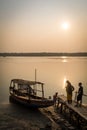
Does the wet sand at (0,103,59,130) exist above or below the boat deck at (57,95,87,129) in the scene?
below

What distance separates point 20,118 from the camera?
16.5 metres

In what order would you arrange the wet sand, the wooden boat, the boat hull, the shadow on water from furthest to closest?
the wooden boat, the boat hull, the shadow on water, the wet sand

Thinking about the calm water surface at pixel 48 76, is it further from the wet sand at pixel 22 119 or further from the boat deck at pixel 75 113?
the boat deck at pixel 75 113

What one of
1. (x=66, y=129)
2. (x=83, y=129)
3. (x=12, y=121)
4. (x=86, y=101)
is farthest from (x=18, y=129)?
(x=86, y=101)

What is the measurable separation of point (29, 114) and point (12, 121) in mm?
2250

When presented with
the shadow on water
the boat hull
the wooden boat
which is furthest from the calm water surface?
the shadow on water

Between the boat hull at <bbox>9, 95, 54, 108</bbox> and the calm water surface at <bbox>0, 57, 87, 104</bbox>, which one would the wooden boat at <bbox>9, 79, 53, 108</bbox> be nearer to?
the boat hull at <bbox>9, 95, 54, 108</bbox>

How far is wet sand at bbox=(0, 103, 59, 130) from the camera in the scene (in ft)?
47.6

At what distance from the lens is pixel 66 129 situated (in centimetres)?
1402

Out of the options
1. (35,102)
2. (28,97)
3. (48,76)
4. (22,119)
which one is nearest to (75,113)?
(22,119)

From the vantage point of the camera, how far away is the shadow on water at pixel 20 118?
14.7 metres

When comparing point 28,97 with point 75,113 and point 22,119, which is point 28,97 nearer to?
point 22,119

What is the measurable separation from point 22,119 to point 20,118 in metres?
0.31

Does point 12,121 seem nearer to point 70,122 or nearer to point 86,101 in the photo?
point 70,122
